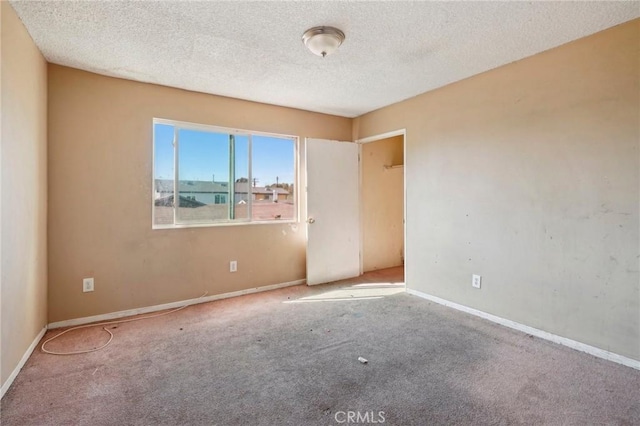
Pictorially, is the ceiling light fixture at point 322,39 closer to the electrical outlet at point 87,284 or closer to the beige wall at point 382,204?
the beige wall at point 382,204

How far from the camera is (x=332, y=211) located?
433 cm

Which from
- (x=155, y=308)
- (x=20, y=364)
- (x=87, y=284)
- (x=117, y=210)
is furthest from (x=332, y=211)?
→ (x=20, y=364)

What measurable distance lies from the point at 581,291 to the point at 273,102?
359 cm

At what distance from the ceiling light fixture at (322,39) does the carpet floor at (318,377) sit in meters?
2.28

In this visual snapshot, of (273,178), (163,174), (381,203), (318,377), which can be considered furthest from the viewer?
(381,203)

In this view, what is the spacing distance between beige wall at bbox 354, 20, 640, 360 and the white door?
118 cm

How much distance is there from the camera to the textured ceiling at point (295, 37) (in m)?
1.98

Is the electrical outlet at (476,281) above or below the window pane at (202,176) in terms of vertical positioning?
below

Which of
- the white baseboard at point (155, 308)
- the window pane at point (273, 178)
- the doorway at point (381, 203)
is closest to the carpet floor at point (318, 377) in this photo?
the white baseboard at point (155, 308)

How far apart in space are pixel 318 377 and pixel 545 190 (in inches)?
91.2

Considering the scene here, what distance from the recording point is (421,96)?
3.62 metres

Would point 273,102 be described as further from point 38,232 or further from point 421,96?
point 38,232

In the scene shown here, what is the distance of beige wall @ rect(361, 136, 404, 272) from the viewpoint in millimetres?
4832

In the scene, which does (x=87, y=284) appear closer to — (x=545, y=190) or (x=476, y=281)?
(x=476, y=281)
